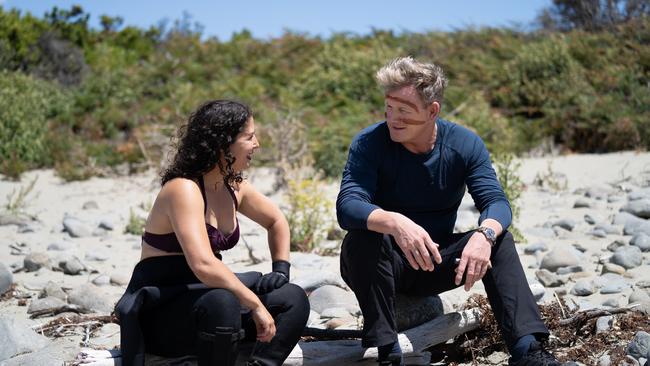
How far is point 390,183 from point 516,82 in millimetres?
10732

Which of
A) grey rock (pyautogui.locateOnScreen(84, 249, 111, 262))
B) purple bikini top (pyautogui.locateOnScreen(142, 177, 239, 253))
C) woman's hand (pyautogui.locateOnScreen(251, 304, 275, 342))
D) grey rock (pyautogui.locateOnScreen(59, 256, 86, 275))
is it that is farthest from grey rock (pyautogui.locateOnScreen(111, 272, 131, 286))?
woman's hand (pyautogui.locateOnScreen(251, 304, 275, 342))

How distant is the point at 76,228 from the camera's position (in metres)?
7.79

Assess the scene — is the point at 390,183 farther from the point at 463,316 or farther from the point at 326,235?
the point at 326,235

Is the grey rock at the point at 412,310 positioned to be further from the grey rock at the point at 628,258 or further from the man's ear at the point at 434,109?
the grey rock at the point at 628,258

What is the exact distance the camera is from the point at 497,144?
1158 cm

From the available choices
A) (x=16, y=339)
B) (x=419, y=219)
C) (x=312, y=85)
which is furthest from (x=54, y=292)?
(x=312, y=85)

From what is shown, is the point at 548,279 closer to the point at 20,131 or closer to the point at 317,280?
the point at 317,280

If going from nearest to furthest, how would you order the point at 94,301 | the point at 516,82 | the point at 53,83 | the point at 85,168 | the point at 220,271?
the point at 220,271 → the point at 94,301 → the point at 85,168 → the point at 516,82 → the point at 53,83

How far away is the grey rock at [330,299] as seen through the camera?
489cm

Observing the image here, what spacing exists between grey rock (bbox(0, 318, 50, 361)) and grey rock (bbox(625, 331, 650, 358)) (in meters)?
2.76

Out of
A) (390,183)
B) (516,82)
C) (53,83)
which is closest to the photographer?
(390,183)

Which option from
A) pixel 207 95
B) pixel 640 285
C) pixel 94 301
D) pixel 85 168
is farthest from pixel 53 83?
pixel 640 285

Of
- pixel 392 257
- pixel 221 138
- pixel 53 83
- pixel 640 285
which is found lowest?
pixel 640 285

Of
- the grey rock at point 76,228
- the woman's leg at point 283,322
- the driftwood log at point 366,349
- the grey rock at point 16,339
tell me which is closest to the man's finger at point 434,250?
the driftwood log at point 366,349
